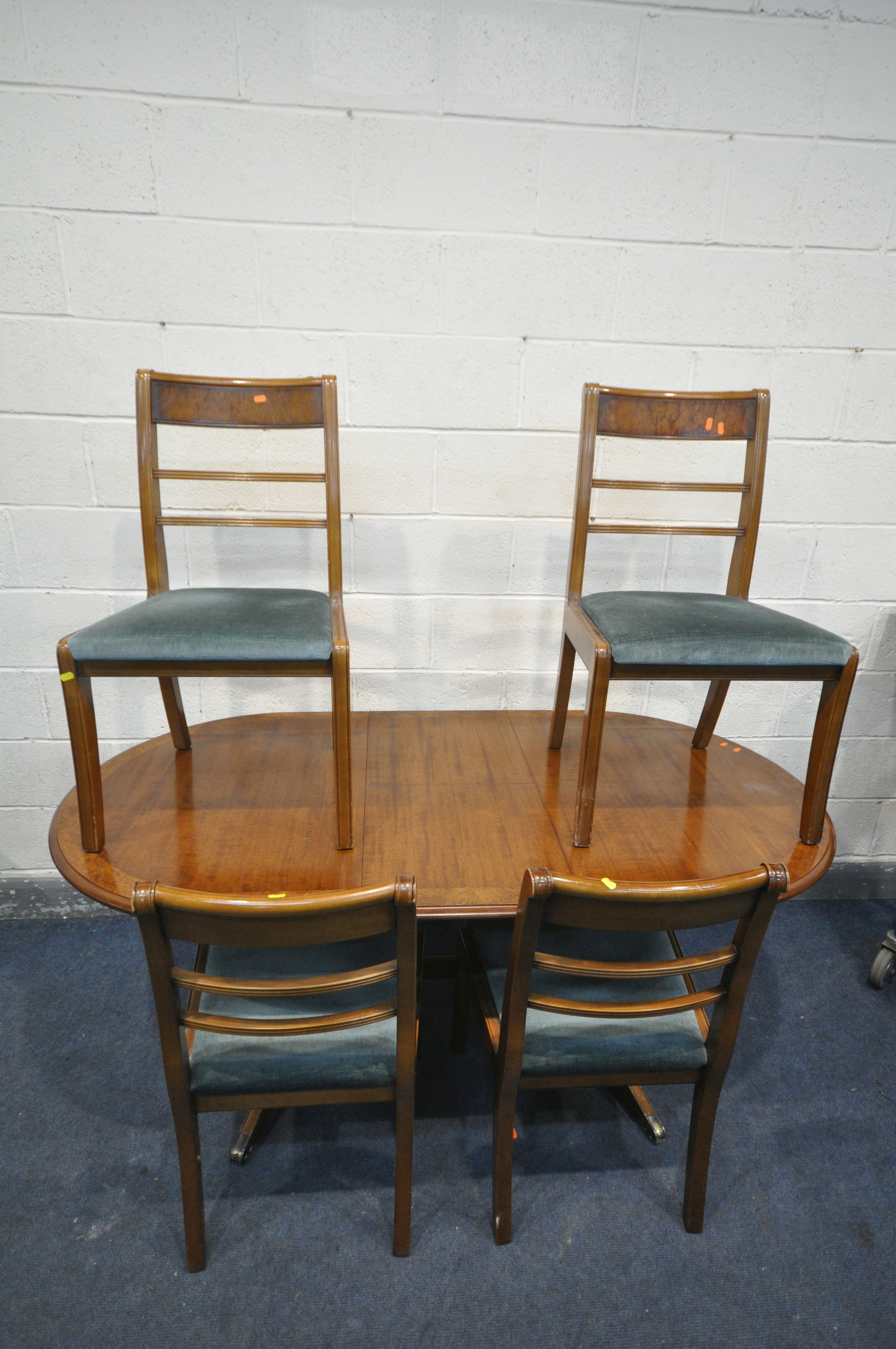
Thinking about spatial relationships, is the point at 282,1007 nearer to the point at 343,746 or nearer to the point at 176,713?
the point at 343,746

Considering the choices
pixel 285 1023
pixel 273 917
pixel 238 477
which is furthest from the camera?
pixel 238 477

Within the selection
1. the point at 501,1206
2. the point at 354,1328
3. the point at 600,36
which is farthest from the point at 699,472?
the point at 354,1328

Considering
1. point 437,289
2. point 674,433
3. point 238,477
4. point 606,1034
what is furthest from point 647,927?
point 437,289

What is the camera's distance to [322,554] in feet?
6.24

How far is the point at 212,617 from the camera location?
131 centimetres

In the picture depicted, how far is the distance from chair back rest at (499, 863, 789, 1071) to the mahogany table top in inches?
6.9

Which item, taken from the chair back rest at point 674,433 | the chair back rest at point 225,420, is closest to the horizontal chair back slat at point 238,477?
the chair back rest at point 225,420

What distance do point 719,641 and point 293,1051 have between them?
38.3 inches

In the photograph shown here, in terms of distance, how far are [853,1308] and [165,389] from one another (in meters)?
2.09

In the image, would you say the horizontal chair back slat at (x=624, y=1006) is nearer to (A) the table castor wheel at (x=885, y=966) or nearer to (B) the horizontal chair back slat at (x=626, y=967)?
(B) the horizontal chair back slat at (x=626, y=967)

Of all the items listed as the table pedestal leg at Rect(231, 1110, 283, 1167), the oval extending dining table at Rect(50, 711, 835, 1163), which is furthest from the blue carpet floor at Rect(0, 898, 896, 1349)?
the oval extending dining table at Rect(50, 711, 835, 1163)

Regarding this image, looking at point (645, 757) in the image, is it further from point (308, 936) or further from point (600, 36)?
point (600, 36)

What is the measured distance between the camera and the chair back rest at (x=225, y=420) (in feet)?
5.06

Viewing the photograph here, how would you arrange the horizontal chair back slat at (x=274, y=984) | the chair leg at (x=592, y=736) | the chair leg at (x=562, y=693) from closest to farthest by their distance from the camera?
the horizontal chair back slat at (x=274, y=984), the chair leg at (x=592, y=736), the chair leg at (x=562, y=693)
